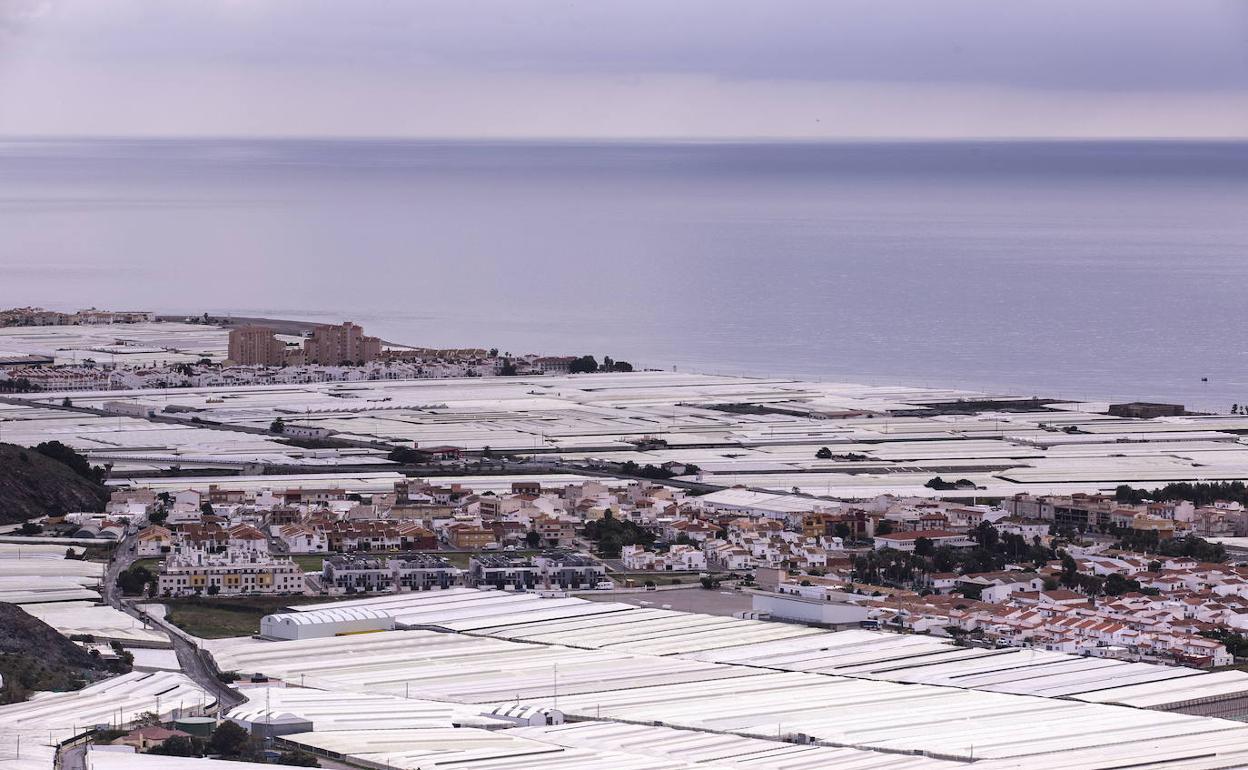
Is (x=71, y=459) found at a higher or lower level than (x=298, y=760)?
higher

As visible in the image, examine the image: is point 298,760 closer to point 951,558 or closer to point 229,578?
point 229,578

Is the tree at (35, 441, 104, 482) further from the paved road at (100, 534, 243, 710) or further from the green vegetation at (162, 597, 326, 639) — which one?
the green vegetation at (162, 597, 326, 639)

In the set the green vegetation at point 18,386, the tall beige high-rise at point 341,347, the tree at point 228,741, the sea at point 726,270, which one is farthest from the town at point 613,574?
the sea at point 726,270

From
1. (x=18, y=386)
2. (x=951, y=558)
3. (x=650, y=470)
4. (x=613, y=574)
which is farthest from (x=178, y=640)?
(x=18, y=386)

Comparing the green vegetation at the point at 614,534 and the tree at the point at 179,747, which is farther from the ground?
the green vegetation at the point at 614,534

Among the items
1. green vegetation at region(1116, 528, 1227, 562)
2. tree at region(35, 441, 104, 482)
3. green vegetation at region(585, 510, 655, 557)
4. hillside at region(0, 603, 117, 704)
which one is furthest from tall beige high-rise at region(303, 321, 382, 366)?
hillside at region(0, 603, 117, 704)

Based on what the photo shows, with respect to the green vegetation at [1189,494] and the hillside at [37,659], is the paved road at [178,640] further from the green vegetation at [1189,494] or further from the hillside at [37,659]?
the green vegetation at [1189,494]

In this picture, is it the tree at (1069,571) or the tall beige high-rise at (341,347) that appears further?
the tall beige high-rise at (341,347)
